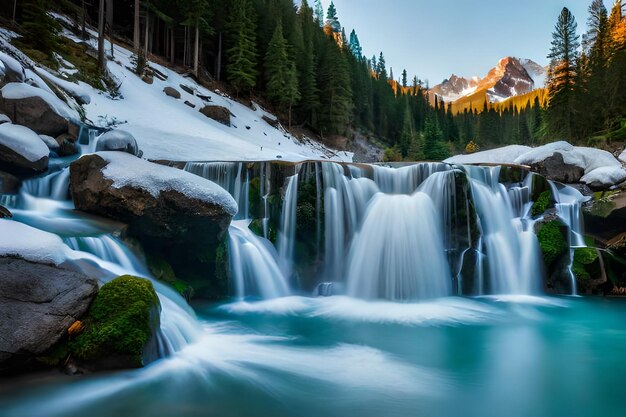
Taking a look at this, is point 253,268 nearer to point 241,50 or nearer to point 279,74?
point 241,50

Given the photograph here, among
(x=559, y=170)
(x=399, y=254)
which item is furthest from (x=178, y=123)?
(x=559, y=170)

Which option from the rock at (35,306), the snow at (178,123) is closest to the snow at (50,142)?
the snow at (178,123)

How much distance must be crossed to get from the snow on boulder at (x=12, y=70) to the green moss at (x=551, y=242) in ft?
51.1

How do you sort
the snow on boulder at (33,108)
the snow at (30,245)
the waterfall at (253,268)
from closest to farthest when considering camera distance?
the snow at (30,245) → the snow on boulder at (33,108) → the waterfall at (253,268)

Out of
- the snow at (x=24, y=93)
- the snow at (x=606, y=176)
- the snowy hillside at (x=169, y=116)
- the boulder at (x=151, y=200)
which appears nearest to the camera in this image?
the boulder at (x=151, y=200)

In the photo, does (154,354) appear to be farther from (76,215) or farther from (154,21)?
(154,21)

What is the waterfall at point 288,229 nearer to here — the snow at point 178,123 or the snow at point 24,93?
the snow at point 178,123

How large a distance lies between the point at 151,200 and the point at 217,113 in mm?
20945

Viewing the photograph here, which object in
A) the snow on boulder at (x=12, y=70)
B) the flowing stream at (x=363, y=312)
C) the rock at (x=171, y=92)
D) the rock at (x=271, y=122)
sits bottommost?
the flowing stream at (x=363, y=312)

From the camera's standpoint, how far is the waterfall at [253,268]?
10.2m

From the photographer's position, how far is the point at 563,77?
32.0 m

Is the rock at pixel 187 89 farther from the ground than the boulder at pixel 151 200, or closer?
farther from the ground

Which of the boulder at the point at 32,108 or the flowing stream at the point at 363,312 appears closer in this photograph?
the flowing stream at the point at 363,312

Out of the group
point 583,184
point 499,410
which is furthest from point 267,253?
point 583,184
